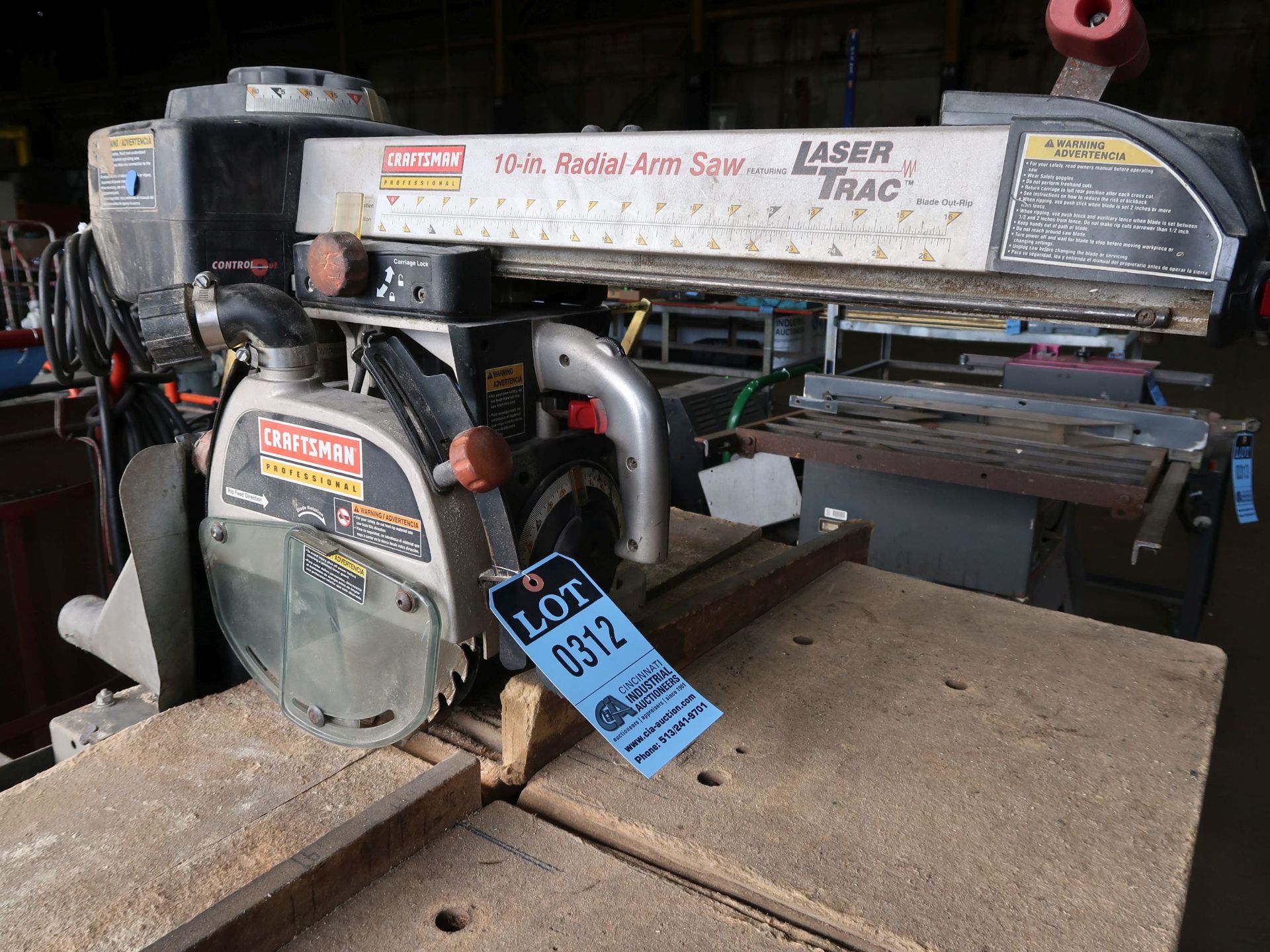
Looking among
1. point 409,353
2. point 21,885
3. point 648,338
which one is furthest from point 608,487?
point 648,338

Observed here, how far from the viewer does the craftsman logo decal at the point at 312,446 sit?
2.83 feet

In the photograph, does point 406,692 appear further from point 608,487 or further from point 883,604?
point 883,604

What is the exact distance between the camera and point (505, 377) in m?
0.91

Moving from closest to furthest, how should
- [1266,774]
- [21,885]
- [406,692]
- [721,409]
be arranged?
[21,885], [406,692], [1266,774], [721,409]

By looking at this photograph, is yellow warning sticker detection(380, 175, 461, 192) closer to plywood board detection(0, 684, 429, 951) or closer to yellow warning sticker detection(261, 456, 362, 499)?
yellow warning sticker detection(261, 456, 362, 499)

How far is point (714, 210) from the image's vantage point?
2.54 feet

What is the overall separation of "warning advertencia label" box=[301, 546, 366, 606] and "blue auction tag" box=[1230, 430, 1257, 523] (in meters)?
2.22

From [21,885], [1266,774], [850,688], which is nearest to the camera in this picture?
[21,885]

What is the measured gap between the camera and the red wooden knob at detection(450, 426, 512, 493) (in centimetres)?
78

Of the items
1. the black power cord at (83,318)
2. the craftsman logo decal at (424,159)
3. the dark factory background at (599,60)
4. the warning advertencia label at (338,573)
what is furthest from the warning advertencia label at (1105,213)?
the dark factory background at (599,60)

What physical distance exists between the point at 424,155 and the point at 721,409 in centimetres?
194

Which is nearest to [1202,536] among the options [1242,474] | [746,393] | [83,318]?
[1242,474]

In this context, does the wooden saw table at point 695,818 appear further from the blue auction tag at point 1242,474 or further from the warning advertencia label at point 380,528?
the blue auction tag at point 1242,474

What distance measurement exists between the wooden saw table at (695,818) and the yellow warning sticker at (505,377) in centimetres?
30
